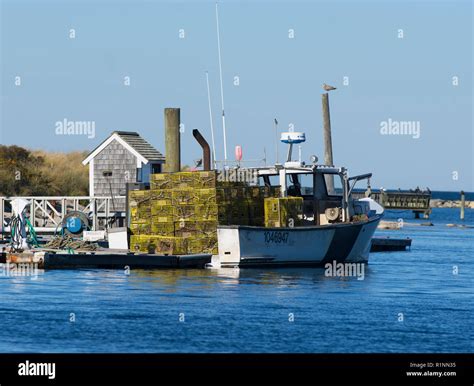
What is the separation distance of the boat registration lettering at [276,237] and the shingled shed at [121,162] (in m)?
14.4

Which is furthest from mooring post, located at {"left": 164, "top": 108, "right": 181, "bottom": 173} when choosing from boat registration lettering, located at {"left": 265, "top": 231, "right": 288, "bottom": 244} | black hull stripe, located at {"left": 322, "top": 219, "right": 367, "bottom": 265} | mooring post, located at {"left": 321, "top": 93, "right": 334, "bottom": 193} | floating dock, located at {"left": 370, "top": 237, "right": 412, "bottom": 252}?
floating dock, located at {"left": 370, "top": 237, "right": 412, "bottom": 252}

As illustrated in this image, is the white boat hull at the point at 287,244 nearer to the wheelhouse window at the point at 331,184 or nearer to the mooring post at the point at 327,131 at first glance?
the wheelhouse window at the point at 331,184

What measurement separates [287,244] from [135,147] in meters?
15.3

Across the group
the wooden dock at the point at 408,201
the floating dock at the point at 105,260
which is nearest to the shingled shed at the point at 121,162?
the floating dock at the point at 105,260

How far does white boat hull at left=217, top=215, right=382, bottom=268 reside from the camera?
33312mm

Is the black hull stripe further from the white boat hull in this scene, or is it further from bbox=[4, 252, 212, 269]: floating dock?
bbox=[4, 252, 212, 269]: floating dock

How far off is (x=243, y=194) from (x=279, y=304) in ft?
29.1

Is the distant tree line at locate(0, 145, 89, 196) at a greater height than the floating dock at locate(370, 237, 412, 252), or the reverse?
the distant tree line at locate(0, 145, 89, 196)

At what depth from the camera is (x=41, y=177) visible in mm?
60031

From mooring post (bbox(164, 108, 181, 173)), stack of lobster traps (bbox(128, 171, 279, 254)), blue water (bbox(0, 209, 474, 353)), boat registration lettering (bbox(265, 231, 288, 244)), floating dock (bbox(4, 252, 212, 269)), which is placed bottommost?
blue water (bbox(0, 209, 474, 353))

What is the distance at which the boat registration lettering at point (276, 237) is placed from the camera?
110 feet

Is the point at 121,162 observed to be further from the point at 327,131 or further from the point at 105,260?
the point at 105,260
